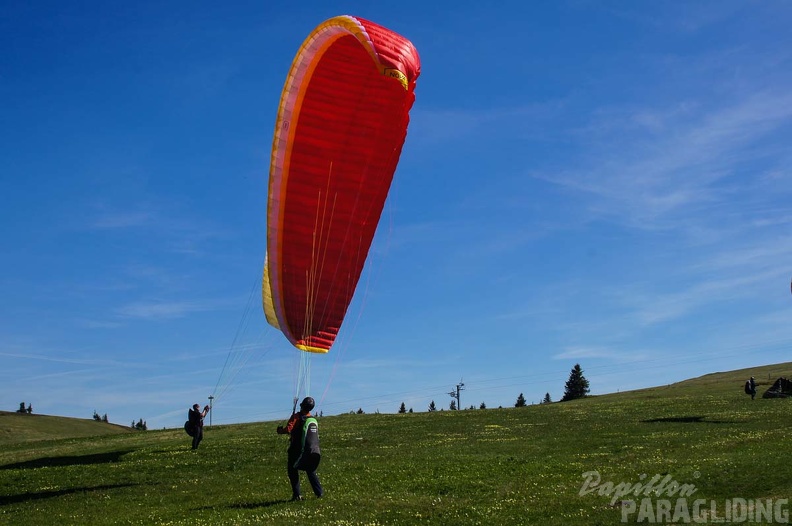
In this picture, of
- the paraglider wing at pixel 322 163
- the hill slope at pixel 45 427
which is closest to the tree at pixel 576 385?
the hill slope at pixel 45 427

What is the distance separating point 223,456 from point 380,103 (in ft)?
47.7

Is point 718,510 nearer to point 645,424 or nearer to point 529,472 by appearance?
point 529,472

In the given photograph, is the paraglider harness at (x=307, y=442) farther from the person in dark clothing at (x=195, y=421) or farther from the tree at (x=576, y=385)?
the tree at (x=576, y=385)

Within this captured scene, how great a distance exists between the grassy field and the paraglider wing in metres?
5.68

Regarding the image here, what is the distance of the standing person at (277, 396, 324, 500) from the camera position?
16812 millimetres

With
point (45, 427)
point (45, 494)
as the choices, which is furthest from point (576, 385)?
point (45, 494)

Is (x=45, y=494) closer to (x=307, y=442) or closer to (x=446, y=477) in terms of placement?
(x=307, y=442)

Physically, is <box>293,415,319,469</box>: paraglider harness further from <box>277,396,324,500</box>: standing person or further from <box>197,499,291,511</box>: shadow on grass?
<box>197,499,291,511</box>: shadow on grass

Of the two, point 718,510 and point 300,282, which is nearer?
point 718,510

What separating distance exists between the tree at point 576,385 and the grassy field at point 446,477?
7689cm

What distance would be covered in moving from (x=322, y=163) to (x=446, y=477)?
10125 mm

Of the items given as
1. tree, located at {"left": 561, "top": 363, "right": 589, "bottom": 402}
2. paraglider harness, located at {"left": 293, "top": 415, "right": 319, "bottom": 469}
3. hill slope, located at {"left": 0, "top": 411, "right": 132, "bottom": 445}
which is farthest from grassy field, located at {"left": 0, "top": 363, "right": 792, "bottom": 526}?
tree, located at {"left": 561, "top": 363, "right": 589, "bottom": 402}

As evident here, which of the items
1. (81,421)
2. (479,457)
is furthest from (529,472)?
(81,421)

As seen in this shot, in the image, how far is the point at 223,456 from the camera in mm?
28812
